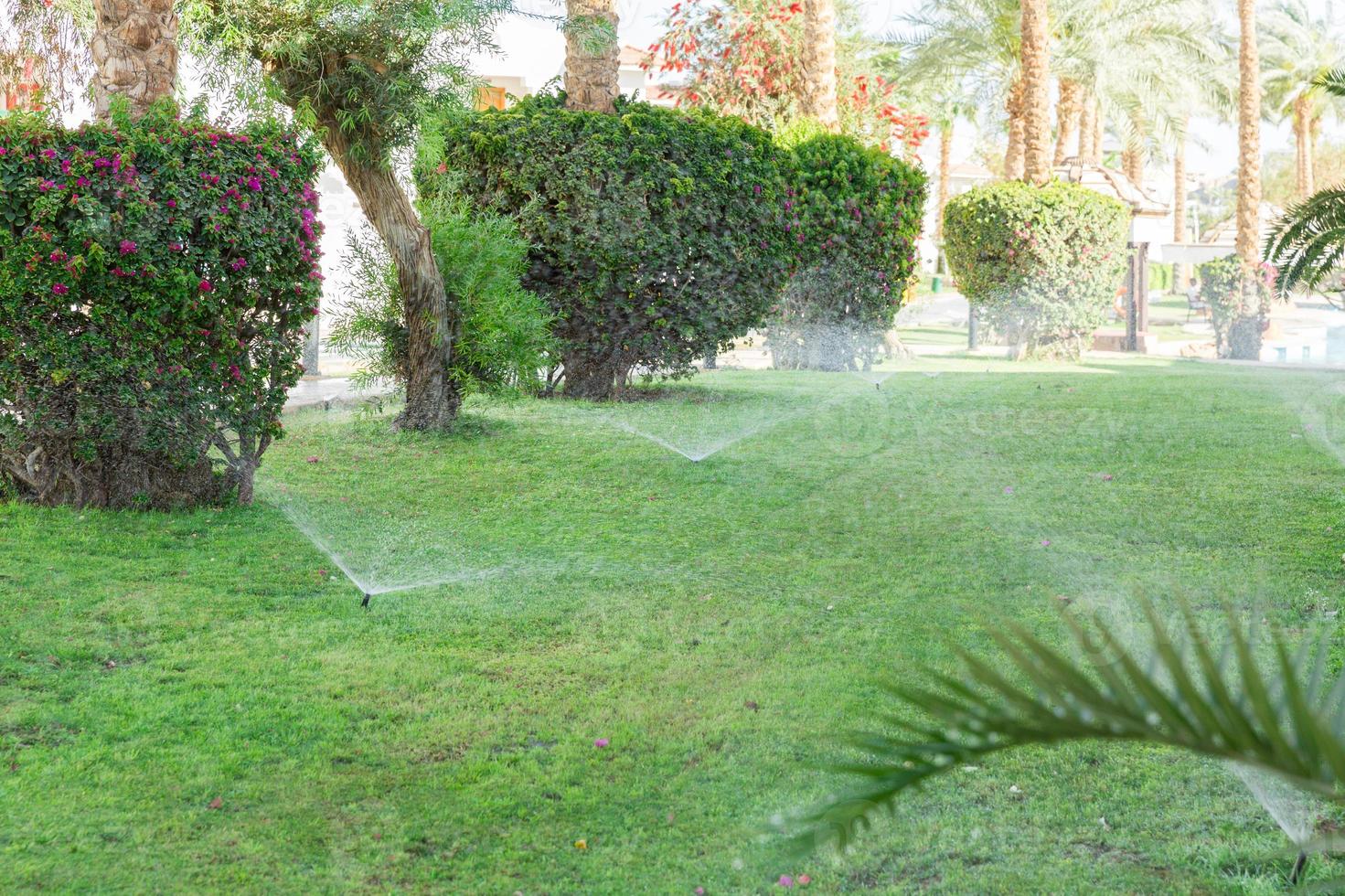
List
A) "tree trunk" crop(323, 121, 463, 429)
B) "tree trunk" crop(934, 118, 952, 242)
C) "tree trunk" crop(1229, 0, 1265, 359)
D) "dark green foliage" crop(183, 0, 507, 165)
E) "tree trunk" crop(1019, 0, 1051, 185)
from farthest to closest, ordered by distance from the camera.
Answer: "tree trunk" crop(934, 118, 952, 242)
"tree trunk" crop(1229, 0, 1265, 359)
"tree trunk" crop(1019, 0, 1051, 185)
"tree trunk" crop(323, 121, 463, 429)
"dark green foliage" crop(183, 0, 507, 165)

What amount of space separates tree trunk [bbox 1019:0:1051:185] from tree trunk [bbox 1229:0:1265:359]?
15.3ft

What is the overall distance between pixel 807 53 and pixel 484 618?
1074 centimetres

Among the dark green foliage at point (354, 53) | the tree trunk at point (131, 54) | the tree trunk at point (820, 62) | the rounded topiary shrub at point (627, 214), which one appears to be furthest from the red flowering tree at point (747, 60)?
the tree trunk at point (131, 54)

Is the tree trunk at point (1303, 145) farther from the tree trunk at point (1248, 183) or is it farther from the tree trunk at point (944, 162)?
the tree trunk at point (1248, 183)

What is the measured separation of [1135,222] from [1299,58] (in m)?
22.7

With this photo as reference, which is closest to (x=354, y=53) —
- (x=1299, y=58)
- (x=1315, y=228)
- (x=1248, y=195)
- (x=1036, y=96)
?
(x=1315, y=228)

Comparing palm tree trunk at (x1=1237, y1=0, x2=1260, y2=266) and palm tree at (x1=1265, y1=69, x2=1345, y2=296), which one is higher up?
palm tree trunk at (x1=1237, y1=0, x2=1260, y2=266)

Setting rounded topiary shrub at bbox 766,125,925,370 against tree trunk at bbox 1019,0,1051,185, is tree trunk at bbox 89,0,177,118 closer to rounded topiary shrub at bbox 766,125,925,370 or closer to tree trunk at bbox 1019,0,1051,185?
rounded topiary shrub at bbox 766,125,925,370

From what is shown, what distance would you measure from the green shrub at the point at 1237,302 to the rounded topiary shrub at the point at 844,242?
28.6 ft

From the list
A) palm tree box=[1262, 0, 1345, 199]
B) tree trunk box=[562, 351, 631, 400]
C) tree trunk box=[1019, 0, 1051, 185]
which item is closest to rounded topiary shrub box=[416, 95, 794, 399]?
tree trunk box=[562, 351, 631, 400]

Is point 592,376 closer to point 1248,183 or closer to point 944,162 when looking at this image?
point 1248,183

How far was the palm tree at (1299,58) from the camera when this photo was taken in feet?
117

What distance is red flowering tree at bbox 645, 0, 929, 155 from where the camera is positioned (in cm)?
1603

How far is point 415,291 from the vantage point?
742cm
